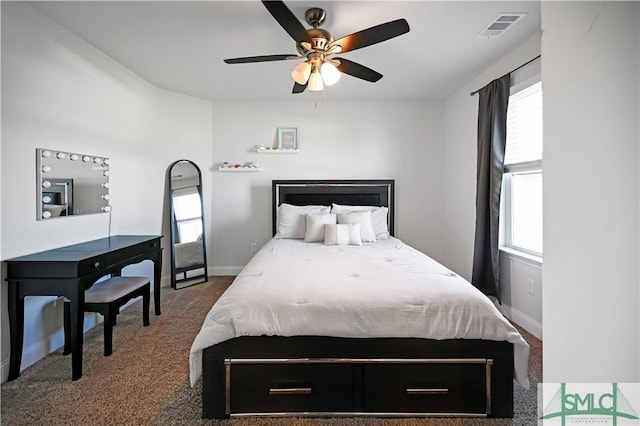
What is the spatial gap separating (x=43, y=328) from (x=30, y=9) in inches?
91.4

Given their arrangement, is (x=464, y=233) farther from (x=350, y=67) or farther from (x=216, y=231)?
(x=216, y=231)

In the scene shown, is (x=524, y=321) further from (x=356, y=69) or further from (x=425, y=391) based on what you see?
(x=356, y=69)

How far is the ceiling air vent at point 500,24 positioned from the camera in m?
2.41

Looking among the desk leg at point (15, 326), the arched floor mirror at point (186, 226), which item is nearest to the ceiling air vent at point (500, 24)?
the arched floor mirror at point (186, 226)

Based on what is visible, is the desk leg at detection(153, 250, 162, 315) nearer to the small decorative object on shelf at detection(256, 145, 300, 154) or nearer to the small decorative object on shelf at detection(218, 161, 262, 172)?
the small decorative object on shelf at detection(218, 161, 262, 172)

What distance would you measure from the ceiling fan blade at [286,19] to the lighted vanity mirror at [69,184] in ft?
6.56

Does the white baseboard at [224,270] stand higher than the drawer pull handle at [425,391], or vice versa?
the white baseboard at [224,270]

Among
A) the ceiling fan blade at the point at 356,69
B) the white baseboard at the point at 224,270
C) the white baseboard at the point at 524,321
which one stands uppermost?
the ceiling fan blade at the point at 356,69

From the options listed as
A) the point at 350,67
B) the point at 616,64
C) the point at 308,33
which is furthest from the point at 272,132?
the point at 616,64

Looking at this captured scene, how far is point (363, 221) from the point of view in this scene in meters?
3.93

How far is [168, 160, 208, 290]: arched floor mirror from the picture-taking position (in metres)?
4.22

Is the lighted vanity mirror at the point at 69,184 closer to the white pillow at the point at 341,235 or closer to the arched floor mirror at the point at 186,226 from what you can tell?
the arched floor mirror at the point at 186,226

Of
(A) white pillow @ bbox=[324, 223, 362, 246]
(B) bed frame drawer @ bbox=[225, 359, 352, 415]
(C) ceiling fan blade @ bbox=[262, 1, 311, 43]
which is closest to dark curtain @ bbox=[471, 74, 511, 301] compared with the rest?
(A) white pillow @ bbox=[324, 223, 362, 246]

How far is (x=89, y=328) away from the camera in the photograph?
2.97m
